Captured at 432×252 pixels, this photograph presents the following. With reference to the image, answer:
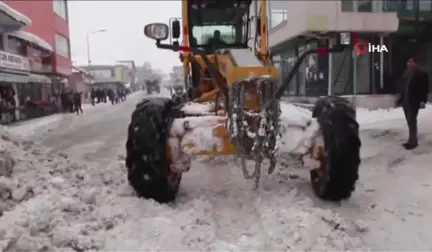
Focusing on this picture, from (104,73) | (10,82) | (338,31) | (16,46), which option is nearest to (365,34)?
(338,31)

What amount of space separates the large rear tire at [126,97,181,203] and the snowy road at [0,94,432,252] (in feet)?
0.53

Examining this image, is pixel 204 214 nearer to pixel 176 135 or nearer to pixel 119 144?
pixel 176 135

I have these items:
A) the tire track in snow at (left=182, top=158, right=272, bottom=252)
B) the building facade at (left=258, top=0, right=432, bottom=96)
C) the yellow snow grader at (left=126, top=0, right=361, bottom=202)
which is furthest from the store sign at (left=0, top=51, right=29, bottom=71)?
the yellow snow grader at (left=126, top=0, right=361, bottom=202)

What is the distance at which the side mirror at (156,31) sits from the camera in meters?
5.34

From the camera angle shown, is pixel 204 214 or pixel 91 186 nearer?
pixel 204 214

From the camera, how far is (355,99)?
65.7ft

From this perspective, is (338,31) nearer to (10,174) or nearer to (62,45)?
(10,174)

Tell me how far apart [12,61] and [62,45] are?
20.0m

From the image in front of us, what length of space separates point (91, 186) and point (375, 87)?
58.7ft

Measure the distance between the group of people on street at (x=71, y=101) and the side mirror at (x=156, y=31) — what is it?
23502mm

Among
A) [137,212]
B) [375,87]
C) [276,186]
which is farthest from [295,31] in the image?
[137,212]

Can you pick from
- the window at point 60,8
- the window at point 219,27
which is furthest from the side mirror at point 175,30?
the window at point 60,8

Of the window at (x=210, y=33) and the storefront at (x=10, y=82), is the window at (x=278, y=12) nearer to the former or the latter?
the storefront at (x=10, y=82)

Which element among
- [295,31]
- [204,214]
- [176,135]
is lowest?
[204,214]
